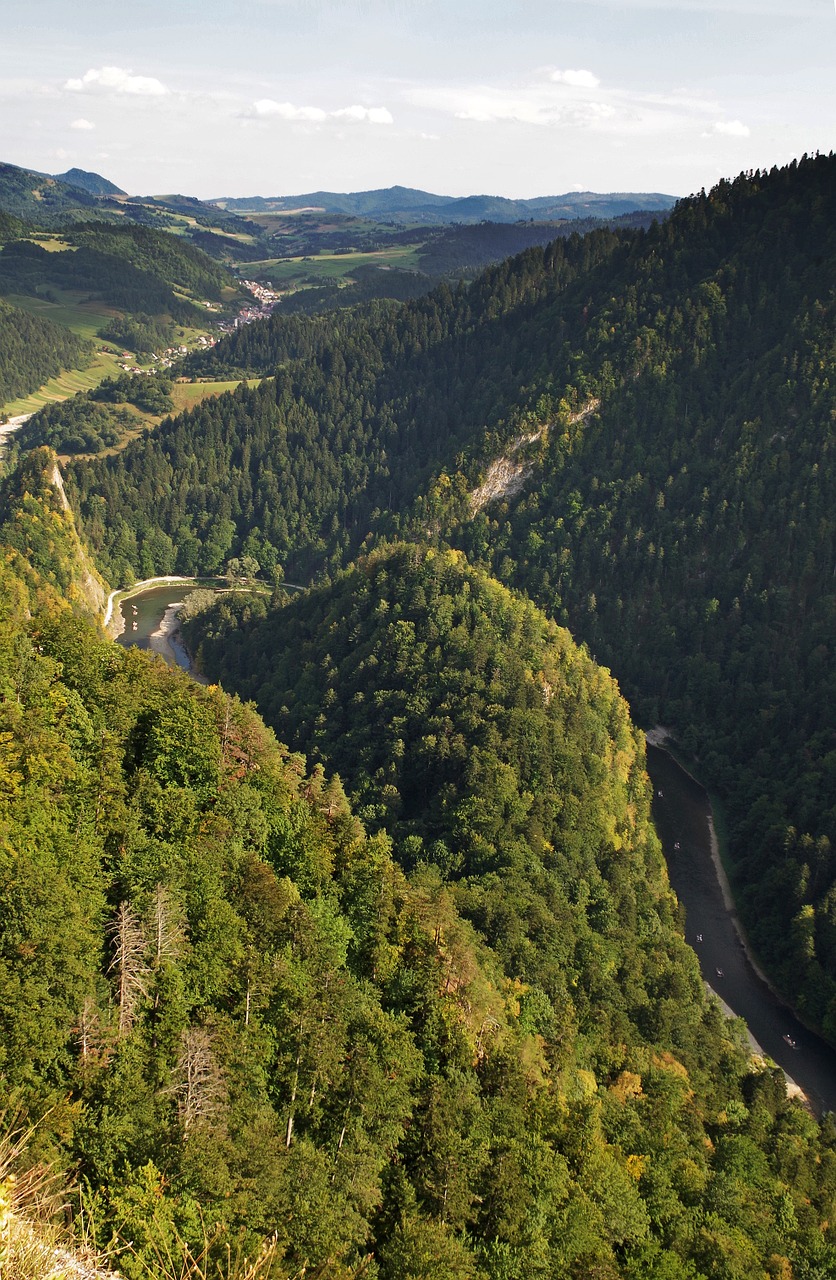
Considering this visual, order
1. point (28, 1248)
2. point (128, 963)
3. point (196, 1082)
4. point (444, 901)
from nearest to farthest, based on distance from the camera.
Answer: point (28, 1248)
point (196, 1082)
point (128, 963)
point (444, 901)

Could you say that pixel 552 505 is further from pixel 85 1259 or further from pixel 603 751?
pixel 85 1259

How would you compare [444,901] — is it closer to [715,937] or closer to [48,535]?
[715,937]

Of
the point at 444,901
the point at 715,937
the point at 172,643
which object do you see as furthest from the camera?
the point at 172,643

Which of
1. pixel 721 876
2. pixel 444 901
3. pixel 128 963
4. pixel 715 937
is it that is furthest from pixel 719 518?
pixel 128 963

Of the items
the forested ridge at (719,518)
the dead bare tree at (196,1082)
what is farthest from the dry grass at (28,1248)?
the forested ridge at (719,518)

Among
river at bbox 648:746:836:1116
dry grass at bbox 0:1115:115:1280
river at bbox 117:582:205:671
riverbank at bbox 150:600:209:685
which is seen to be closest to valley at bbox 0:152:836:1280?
river at bbox 648:746:836:1116

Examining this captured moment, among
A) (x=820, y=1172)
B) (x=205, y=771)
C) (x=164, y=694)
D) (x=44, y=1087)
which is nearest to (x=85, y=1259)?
(x=44, y=1087)
